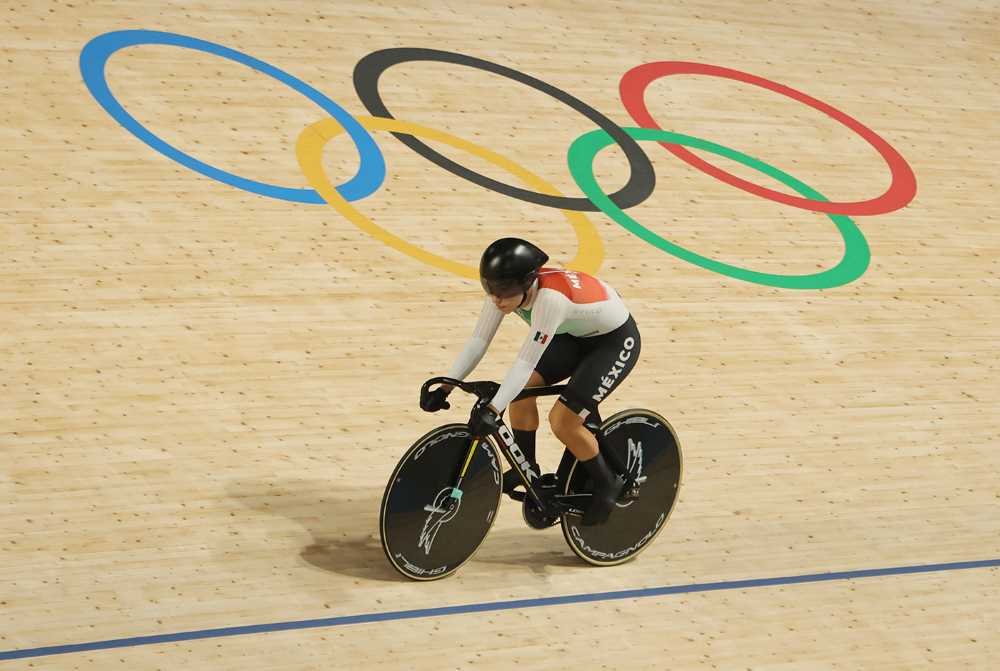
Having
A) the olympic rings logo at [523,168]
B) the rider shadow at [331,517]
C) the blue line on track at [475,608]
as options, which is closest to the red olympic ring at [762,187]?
the olympic rings logo at [523,168]

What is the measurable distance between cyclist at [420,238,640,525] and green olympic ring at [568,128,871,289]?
112 inches

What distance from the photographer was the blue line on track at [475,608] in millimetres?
4090

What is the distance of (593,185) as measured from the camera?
7.73 meters

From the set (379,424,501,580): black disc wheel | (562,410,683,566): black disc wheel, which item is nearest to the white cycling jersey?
(379,424,501,580): black disc wheel

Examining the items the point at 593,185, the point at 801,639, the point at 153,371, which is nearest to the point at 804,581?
the point at 801,639

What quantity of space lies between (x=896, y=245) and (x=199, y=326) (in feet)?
14.2

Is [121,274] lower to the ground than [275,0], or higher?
lower

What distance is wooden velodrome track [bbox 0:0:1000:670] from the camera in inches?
178

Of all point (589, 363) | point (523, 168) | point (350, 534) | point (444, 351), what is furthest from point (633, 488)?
point (523, 168)

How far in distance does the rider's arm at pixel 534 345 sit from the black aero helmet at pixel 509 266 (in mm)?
108

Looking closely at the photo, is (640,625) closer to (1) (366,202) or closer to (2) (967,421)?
(2) (967,421)

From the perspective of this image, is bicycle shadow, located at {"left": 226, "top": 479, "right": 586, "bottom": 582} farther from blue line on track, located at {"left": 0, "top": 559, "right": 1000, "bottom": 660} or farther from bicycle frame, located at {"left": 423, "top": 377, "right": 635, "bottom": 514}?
bicycle frame, located at {"left": 423, "top": 377, "right": 635, "bottom": 514}

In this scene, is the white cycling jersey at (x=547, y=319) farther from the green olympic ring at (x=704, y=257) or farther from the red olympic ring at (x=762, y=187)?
the red olympic ring at (x=762, y=187)

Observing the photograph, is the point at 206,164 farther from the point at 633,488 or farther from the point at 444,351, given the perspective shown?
the point at 633,488
